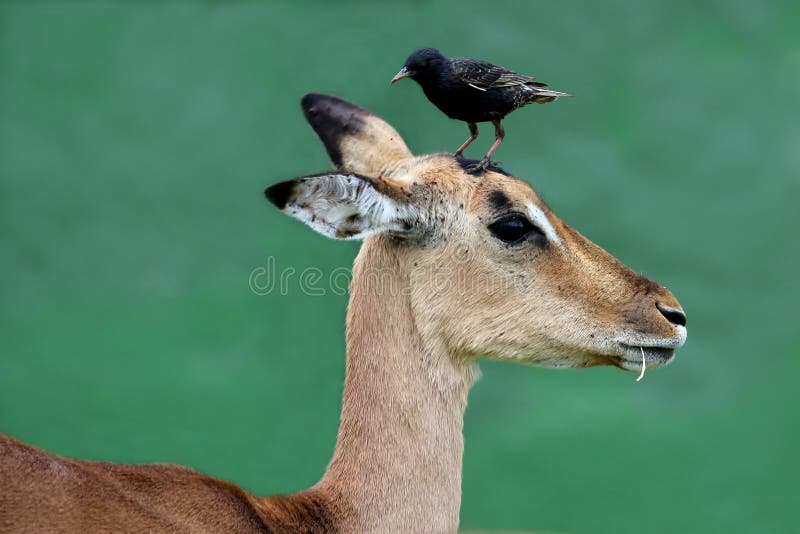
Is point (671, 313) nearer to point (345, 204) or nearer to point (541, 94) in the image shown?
point (541, 94)

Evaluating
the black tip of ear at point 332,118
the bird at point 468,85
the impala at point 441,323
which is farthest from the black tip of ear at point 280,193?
the black tip of ear at point 332,118

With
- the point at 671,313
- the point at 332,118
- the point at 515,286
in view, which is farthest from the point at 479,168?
the point at 332,118

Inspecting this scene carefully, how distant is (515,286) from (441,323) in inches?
10.0

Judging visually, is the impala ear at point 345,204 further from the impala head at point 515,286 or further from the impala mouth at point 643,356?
the impala mouth at point 643,356

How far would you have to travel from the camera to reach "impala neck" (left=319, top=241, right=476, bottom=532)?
3271mm

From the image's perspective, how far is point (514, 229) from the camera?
134 inches

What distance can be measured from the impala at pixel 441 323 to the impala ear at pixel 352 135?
0.56m

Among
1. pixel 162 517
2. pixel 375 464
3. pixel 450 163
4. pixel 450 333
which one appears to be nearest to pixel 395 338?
pixel 450 333

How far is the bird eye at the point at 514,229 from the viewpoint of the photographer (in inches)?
134

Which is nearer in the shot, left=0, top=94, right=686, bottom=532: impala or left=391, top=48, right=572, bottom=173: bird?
left=0, top=94, right=686, bottom=532: impala

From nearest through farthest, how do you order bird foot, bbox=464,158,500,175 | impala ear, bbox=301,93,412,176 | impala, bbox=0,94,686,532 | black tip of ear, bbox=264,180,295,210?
black tip of ear, bbox=264,180,295,210 → impala, bbox=0,94,686,532 → bird foot, bbox=464,158,500,175 → impala ear, bbox=301,93,412,176

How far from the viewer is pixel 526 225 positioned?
3.42 metres

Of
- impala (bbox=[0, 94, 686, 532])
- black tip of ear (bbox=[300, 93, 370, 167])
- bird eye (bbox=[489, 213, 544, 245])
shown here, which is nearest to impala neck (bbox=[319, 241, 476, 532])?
impala (bbox=[0, 94, 686, 532])

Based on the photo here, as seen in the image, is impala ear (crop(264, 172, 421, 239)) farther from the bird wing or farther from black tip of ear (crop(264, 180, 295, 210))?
the bird wing
